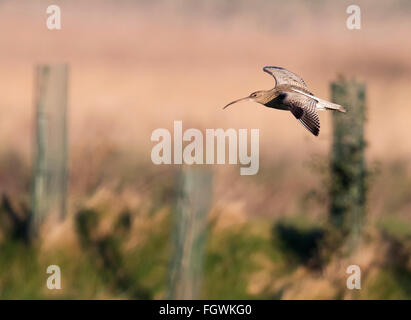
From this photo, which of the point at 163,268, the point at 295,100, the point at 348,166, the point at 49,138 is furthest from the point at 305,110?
the point at 49,138

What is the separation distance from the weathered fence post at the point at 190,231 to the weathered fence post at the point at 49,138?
2.81m

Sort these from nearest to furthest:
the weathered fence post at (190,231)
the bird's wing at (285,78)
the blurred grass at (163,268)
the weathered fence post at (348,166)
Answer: the bird's wing at (285,78) < the weathered fence post at (190,231) < the blurred grass at (163,268) < the weathered fence post at (348,166)

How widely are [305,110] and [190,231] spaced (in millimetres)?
3317

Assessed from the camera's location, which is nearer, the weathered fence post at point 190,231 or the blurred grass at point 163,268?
the weathered fence post at point 190,231

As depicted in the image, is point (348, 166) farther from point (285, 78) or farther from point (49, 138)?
point (49, 138)

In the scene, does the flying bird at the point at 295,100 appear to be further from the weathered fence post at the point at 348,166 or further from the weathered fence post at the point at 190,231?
the weathered fence post at the point at 348,166

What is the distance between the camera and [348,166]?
1230 centimetres

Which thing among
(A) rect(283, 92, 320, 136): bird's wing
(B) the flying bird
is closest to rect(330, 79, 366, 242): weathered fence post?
(B) the flying bird

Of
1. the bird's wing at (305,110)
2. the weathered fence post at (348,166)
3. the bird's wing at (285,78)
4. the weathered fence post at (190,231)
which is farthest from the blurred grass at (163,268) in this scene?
the bird's wing at (305,110)

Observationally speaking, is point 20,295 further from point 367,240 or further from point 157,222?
point 367,240

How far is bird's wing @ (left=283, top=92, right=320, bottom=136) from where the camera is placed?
7484 millimetres

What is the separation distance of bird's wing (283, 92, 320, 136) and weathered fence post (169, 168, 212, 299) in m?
2.47

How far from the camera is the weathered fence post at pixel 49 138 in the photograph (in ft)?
42.1

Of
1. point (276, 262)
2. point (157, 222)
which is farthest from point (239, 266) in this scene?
point (157, 222)
